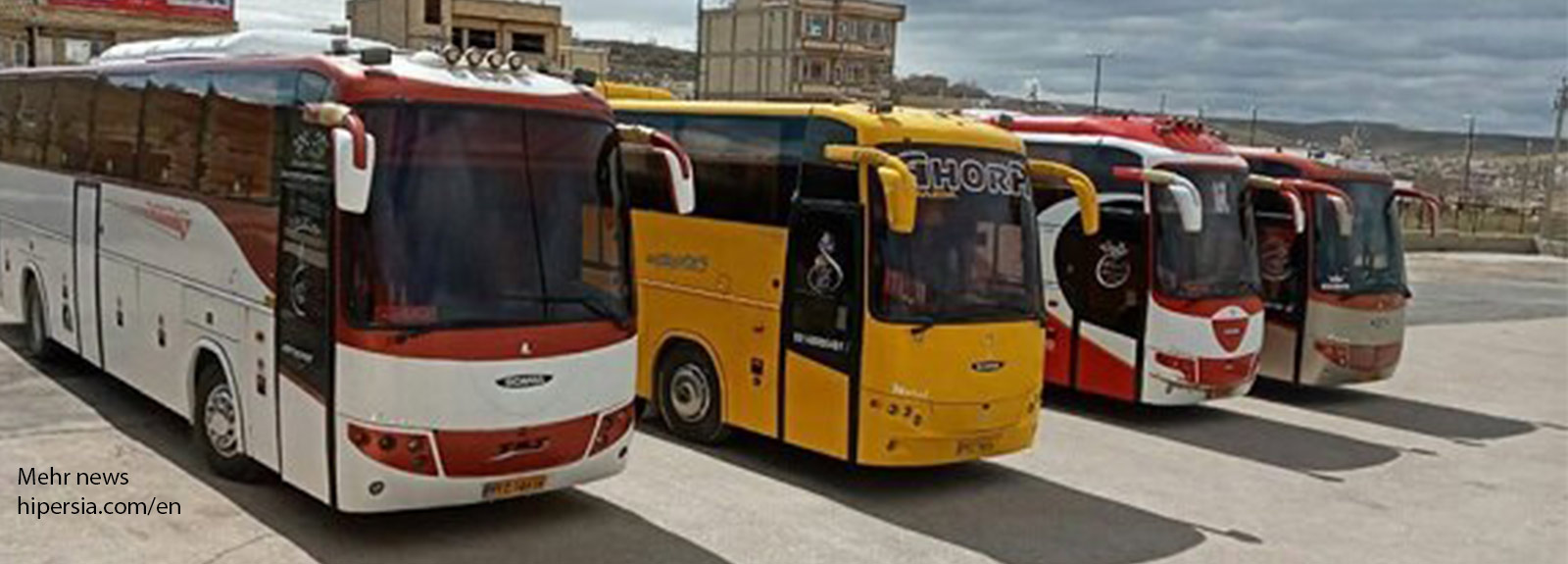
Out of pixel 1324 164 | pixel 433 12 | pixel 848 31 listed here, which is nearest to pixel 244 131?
pixel 1324 164

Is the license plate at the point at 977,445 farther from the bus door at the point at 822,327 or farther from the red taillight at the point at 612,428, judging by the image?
the red taillight at the point at 612,428

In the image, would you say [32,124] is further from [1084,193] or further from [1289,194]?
[1289,194]

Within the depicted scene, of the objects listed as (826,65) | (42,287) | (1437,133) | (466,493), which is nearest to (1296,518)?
(466,493)

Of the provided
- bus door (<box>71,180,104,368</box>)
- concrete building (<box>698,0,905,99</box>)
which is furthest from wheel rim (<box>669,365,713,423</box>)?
concrete building (<box>698,0,905,99</box>)

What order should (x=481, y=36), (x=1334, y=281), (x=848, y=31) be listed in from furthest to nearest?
(x=848, y=31)
(x=481, y=36)
(x=1334, y=281)

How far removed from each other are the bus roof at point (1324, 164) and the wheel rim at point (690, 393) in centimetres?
720

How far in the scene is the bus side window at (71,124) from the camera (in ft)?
34.7

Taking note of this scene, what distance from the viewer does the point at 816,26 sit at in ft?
263

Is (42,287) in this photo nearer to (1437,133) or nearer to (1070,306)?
(1070,306)

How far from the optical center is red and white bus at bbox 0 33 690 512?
6676mm

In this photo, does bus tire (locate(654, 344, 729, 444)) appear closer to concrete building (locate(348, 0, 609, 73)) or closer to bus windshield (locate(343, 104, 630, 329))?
bus windshield (locate(343, 104, 630, 329))

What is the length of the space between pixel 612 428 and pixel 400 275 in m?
1.55

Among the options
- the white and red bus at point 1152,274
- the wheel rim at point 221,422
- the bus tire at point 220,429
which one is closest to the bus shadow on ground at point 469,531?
the bus tire at point 220,429

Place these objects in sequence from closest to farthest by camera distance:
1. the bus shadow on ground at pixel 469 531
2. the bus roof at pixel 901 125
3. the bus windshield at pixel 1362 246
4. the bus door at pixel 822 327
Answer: the bus shadow on ground at pixel 469 531, the bus door at pixel 822 327, the bus roof at pixel 901 125, the bus windshield at pixel 1362 246
